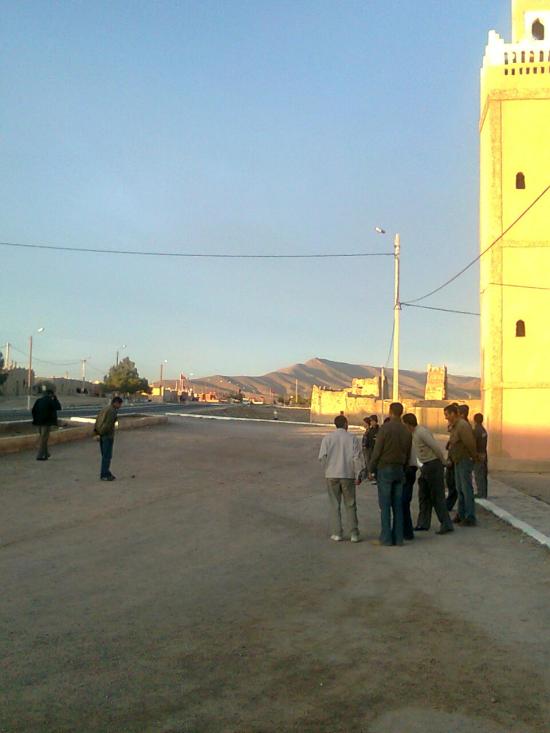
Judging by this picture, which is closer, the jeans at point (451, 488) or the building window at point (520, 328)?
the jeans at point (451, 488)

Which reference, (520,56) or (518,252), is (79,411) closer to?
(518,252)

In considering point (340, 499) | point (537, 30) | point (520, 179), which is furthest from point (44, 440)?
point (537, 30)

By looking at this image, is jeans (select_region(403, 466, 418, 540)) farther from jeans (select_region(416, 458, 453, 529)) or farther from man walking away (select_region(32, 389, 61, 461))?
man walking away (select_region(32, 389, 61, 461))

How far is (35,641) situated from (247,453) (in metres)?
18.4

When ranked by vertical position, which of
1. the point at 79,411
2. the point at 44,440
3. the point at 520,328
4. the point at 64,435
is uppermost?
the point at 520,328

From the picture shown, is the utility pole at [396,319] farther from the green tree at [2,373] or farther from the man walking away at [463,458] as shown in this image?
the green tree at [2,373]

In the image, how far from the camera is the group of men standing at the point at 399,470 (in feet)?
33.0

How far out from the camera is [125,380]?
117 meters

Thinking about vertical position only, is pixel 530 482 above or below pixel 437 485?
below

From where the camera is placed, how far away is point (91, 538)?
10555mm

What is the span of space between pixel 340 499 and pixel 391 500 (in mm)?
749

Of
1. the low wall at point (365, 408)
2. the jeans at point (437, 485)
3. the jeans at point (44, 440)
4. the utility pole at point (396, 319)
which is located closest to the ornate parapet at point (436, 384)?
the low wall at point (365, 408)

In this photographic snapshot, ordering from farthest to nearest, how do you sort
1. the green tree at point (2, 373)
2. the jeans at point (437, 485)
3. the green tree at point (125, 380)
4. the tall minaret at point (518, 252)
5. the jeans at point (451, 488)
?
the green tree at point (125, 380) < the green tree at point (2, 373) < the tall minaret at point (518, 252) < the jeans at point (451, 488) < the jeans at point (437, 485)

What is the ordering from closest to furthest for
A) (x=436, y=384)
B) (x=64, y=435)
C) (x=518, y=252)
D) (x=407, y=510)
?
(x=407, y=510), (x=64, y=435), (x=518, y=252), (x=436, y=384)
